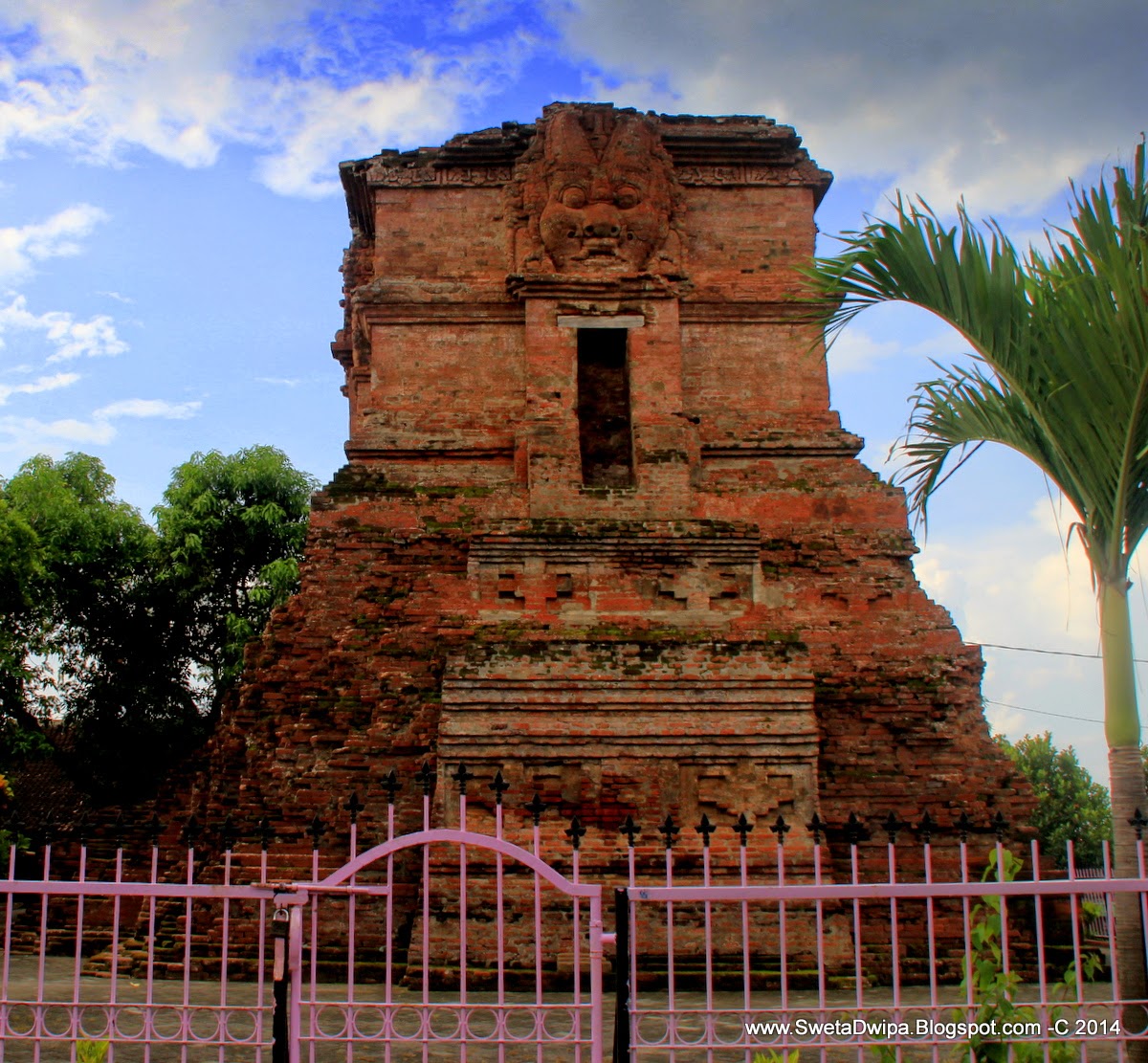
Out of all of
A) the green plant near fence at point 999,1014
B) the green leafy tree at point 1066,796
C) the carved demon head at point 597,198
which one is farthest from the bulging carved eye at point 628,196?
the green leafy tree at point 1066,796

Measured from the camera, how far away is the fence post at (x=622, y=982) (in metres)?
4.95

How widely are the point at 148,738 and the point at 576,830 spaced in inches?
573

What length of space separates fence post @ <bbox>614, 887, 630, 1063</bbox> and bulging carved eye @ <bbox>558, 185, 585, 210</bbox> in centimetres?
896

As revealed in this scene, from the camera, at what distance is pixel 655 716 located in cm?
980

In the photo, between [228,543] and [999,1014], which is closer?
[999,1014]

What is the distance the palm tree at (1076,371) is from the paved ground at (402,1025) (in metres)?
1.43

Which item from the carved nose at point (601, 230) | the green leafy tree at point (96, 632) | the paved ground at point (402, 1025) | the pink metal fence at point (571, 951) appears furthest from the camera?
the green leafy tree at point (96, 632)

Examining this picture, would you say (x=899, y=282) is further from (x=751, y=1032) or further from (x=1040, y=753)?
(x=1040, y=753)

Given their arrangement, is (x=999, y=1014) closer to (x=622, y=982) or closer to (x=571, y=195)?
(x=622, y=982)

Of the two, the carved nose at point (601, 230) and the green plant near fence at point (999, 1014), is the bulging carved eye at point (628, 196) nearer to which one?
the carved nose at point (601, 230)

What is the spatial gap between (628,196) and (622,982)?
928cm

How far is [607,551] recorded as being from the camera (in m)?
11.0

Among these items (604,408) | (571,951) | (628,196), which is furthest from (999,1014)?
(628,196)

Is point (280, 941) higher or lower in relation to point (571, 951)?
higher
